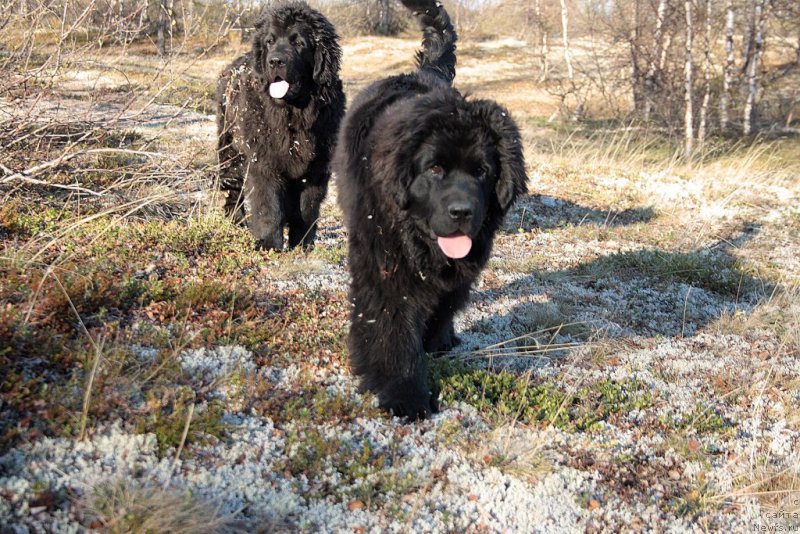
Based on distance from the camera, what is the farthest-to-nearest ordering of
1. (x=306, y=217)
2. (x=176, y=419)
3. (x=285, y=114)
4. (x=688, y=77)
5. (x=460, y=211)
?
(x=688, y=77) → (x=306, y=217) → (x=285, y=114) → (x=460, y=211) → (x=176, y=419)

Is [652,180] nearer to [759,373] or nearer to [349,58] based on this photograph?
[759,373]

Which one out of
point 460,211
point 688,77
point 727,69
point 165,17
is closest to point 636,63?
point 688,77

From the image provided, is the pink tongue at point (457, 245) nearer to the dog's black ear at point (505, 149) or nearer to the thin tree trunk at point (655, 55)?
the dog's black ear at point (505, 149)

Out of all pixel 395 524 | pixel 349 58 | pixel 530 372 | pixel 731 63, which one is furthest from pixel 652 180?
pixel 349 58

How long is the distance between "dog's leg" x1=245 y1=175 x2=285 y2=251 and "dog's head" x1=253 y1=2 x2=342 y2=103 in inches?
26.6

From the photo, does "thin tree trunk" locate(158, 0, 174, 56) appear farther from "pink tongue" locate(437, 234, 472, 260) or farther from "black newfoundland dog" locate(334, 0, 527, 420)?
"pink tongue" locate(437, 234, 472, 260)

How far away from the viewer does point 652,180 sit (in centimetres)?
996

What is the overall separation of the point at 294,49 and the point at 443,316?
105 inches

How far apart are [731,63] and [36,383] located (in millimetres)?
15497

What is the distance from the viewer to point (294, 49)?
16.1 feet

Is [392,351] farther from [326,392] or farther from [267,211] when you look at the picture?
[267,211]

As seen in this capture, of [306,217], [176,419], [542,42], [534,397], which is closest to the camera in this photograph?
[176,419]

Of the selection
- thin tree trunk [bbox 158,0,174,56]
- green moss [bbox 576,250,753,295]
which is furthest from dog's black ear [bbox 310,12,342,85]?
green moss [bbox 576,250,753,295]

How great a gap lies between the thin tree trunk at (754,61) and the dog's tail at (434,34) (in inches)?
452
